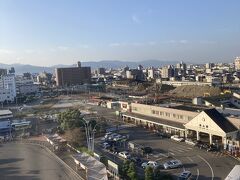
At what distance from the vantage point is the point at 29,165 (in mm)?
11188

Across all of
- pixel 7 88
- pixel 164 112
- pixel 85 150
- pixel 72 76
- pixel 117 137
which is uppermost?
pixel 72 76

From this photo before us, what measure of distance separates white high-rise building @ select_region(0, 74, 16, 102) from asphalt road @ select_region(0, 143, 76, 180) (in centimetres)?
2074

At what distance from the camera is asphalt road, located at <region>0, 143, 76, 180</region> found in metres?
10.0

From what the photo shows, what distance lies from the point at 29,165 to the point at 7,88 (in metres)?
24.6

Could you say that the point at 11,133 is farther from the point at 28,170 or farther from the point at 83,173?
the point at 83,173

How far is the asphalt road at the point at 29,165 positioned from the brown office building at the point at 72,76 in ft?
142

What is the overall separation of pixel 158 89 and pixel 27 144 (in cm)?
2350

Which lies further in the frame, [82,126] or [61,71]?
[61,71]

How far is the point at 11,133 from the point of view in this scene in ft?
58.3

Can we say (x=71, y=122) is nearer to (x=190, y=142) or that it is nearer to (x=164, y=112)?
(x=164, y=112)

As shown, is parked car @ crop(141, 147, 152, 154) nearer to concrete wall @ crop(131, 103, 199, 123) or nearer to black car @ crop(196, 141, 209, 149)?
black car @ crop(196, 141, 209, 149)

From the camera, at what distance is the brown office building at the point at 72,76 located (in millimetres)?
57000

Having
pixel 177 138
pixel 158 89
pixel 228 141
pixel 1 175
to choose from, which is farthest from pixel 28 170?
pixel 158 89

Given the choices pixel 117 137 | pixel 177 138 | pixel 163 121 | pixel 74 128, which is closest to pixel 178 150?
pixel 177 138
